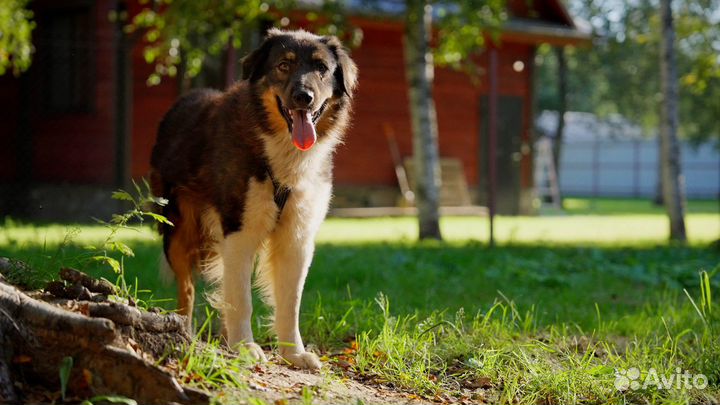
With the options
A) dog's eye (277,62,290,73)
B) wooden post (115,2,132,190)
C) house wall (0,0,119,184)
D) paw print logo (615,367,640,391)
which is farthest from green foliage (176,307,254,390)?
house wall (0,0,119,184)

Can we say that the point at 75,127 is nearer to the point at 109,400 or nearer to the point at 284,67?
the point at 284,67

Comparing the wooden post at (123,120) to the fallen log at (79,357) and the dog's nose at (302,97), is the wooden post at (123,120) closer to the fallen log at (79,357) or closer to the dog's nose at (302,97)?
the dog's nose at (302,97)

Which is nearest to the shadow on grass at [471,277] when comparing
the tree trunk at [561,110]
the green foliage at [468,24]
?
the green foliage at [468,24]

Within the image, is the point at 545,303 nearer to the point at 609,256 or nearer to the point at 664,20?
the point at 609,256

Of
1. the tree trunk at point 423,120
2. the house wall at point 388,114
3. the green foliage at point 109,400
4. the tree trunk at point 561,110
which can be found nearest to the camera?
the green foliage at point 109,400

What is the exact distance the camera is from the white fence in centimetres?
4334

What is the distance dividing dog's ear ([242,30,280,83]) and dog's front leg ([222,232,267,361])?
907 millimetres

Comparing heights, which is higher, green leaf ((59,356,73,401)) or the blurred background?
the blurred background

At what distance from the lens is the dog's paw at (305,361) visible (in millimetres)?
4527

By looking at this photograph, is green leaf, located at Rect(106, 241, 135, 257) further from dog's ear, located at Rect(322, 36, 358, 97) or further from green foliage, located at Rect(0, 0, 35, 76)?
green foliage, located at Rect(0, 0, 35, 76)

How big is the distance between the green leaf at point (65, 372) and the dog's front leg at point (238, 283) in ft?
4.73

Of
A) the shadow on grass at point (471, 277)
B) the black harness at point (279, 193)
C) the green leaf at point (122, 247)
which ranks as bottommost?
the shadow on grass at point (471, 277)

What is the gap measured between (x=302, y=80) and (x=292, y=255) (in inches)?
37.8

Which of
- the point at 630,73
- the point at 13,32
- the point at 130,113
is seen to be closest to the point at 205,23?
the point at 13,32
